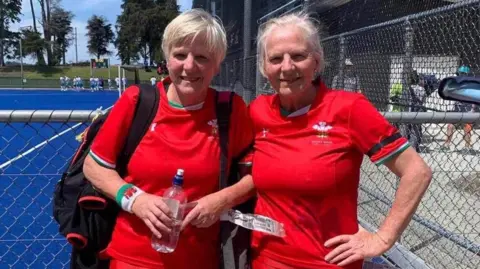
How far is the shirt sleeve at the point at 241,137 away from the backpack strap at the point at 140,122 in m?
0.36

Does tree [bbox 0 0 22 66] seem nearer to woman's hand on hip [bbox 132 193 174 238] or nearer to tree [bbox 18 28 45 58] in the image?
tree [bbox 18 28 45 58]

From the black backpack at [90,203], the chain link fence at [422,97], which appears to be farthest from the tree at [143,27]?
the black backpack at [90,203]

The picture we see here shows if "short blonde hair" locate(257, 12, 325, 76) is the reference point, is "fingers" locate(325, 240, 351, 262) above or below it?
below

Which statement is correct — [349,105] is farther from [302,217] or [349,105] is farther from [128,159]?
[128,159]

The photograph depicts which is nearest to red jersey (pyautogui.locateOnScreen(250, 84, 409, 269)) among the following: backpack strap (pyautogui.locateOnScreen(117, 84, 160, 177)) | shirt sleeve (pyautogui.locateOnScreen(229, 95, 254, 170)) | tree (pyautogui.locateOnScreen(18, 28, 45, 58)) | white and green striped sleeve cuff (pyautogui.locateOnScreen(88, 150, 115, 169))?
shirt sleeve (pyautogui.locateOnScreen(229, 95, 254, 170))

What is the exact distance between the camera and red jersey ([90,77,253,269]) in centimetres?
219

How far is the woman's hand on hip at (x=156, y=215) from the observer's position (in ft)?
6.77

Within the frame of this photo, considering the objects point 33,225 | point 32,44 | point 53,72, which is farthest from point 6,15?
point 33,225

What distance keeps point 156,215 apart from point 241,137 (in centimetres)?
54

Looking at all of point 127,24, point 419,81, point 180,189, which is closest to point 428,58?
point 419,81

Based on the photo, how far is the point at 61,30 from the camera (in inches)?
3351

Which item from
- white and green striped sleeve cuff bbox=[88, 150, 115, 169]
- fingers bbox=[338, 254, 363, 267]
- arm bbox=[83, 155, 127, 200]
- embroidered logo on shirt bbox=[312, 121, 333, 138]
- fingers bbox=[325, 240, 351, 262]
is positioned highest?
embroidered logo on shirt bbox=[312, 121, 333, 138]

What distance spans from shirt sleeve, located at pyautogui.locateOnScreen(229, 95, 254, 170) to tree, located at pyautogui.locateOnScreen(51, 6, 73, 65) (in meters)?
82.6

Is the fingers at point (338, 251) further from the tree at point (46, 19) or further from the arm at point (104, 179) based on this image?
the tree at point (46, 19)
